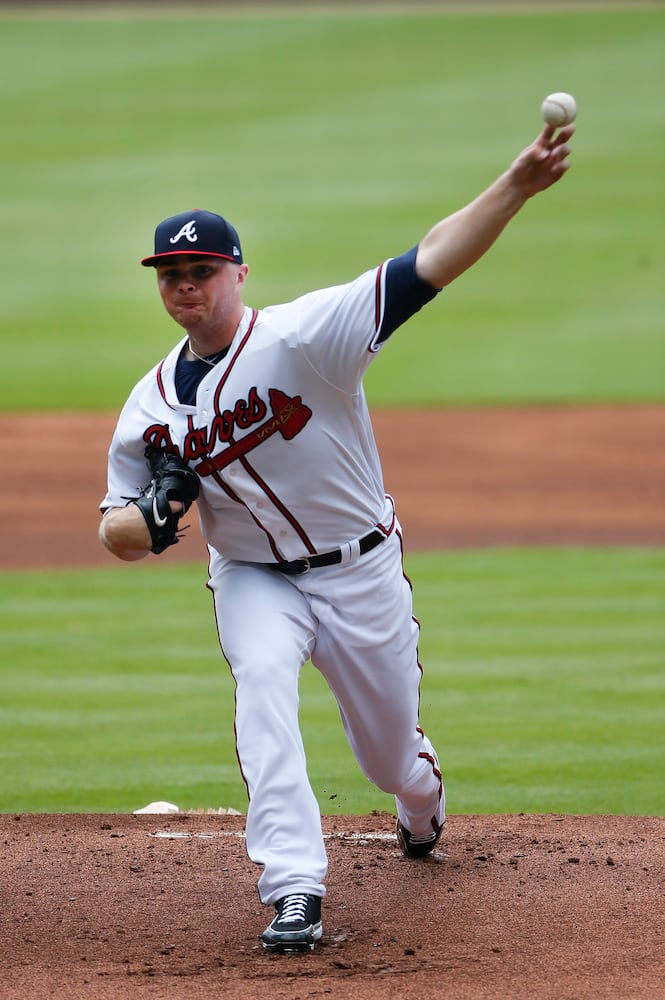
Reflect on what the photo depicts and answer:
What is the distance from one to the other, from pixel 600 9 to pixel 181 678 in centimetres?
3226

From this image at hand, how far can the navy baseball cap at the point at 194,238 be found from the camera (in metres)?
4.15

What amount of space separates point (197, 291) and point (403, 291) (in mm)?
616

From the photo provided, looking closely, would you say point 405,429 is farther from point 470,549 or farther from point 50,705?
point 50,705

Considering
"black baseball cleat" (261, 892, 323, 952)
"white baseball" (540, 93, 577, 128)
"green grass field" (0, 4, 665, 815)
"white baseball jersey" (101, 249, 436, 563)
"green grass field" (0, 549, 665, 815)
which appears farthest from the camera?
"green grass field" (0, 4, 665, 815)

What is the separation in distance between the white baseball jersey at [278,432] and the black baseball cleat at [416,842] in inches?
44.9

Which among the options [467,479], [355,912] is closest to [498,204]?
[355,912]

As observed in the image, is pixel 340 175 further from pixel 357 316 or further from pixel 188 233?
pixel 357 316

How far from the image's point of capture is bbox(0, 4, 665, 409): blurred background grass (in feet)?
65.2

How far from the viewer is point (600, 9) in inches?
1431

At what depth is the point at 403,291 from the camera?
394cm

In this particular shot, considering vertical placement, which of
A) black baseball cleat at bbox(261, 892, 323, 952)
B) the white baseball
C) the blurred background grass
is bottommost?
black baseball cleat at bbox(261, 892, 323, 952)

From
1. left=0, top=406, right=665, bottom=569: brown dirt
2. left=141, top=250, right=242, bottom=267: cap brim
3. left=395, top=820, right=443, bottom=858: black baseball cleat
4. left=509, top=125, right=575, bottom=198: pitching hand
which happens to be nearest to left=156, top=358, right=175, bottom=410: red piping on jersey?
left=141, top=250, right=242, bottom=267: cap brim

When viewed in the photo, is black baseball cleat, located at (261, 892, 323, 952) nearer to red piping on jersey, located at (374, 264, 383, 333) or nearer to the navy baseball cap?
red piping on jersey, located at (374, 264, 383, 333)

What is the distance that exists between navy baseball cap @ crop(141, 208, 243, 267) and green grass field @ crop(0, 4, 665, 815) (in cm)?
261
